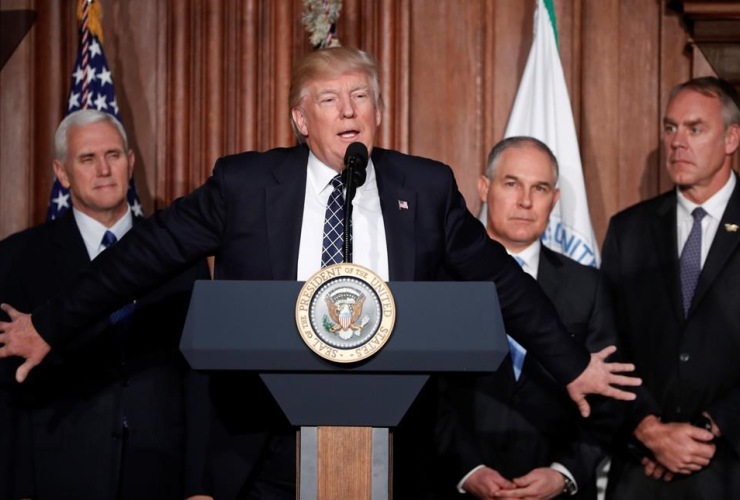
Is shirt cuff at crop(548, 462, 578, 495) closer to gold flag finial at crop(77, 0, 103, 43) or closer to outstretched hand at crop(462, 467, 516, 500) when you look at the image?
outstretched hand at crop(462, 467, 516, 500)

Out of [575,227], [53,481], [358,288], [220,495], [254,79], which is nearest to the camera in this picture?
[358,288]

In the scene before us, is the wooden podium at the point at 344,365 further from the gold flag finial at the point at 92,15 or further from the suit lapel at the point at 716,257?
the gold flag finial at the point at 92,15

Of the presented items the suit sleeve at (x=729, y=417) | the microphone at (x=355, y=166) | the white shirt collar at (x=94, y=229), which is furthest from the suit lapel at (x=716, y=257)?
the white shirt collar at (x=94, y=229)

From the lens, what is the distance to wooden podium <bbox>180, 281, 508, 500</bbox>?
2.05m

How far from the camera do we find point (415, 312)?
2.05 m

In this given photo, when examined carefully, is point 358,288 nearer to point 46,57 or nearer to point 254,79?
point 254,79

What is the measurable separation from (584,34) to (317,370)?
286cm

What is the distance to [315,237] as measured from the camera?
8.43 ft

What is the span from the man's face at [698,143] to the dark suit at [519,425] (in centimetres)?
66

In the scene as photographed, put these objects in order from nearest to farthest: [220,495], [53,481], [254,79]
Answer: [220,495] < [53,481] < [254,79]

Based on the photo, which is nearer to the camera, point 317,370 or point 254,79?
point 317,370

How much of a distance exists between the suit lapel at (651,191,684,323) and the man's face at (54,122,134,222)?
1.86m

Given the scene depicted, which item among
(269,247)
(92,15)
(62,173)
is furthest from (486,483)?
(92,15)

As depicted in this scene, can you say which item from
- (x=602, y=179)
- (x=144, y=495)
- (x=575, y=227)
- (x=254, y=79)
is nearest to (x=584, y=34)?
(x=602, y=179)
